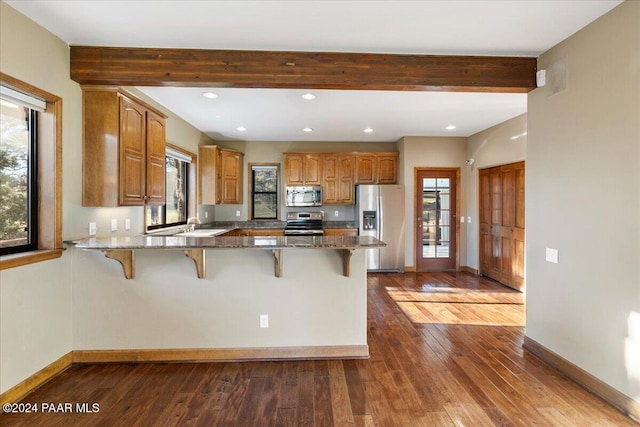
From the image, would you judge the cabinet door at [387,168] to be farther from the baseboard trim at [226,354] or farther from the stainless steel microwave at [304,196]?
the baseboard trim at [226,354]

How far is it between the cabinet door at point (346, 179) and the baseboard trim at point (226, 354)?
396 centimetres

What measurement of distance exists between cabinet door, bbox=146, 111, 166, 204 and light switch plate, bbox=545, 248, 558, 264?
3.70 m

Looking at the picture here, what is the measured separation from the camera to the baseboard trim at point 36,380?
2.20 metres

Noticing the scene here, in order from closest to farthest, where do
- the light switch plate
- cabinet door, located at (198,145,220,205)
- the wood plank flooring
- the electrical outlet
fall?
the wood plank flooring
the light switch plate
the electrical outlet
cabinet door, located at (198,145,220,205)

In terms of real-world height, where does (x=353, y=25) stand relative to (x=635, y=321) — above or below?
above

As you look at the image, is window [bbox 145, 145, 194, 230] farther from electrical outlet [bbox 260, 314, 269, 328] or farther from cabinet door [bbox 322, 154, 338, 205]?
cabinet door [bbox 322, 154, 338, 205]

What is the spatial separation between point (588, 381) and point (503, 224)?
329cm

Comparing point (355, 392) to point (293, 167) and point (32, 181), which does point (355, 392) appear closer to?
point (32, 181)

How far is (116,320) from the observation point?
2.80 meters

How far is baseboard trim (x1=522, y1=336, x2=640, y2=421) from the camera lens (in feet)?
6.89

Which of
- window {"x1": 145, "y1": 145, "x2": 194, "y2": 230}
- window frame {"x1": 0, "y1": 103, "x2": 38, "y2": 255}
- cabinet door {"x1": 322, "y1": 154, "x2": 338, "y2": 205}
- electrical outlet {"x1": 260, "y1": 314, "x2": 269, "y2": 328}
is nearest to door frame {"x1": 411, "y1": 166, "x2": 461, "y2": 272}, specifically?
cabinet door {"x1": 322, "y1": 154, "x2": 338, "y2": 205}

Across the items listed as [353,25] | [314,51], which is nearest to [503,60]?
[353,25]

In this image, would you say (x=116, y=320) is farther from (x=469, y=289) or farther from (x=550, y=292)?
(x=469, y=289)

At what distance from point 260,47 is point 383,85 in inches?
43.5
